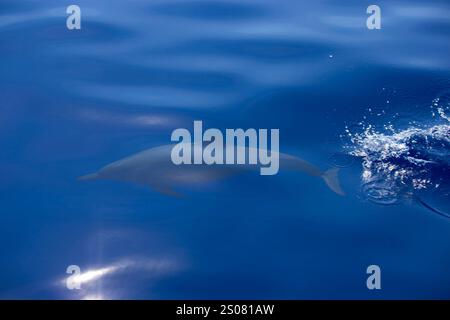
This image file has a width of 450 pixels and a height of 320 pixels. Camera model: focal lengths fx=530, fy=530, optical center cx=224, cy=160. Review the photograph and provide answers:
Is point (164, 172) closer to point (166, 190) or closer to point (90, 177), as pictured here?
point (166, 190)

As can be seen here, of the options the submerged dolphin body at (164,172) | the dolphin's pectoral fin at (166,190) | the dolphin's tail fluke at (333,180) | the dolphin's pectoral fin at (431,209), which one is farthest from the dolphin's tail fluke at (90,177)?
the dolphin's pectoral fin at (431,209)

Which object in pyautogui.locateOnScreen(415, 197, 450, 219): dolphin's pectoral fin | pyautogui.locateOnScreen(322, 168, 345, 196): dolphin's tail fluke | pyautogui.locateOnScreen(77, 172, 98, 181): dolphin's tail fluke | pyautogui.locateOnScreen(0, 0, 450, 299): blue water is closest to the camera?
pyautogui.locateOnScreen(0, 0, 450, 299): blue water

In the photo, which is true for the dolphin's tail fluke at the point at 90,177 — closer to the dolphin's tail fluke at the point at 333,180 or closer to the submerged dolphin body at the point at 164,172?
the submerged dolphin body at the point at 164,172

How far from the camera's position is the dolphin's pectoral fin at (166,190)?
5789mm

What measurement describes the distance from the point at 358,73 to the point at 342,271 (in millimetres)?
3738

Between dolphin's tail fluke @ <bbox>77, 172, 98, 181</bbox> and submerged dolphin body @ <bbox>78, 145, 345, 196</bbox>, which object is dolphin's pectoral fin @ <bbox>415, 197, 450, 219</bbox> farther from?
dolphin's tail fluke @ <bbox>77, 172, 98, 181</bbox>

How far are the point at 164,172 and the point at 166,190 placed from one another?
204mm

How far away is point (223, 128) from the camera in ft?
22.1

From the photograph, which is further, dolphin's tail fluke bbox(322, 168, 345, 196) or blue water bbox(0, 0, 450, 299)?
dolphin's tail fluke bbox(322, 168, 345, 196)

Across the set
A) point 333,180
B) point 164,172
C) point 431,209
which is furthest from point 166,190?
point 431,209

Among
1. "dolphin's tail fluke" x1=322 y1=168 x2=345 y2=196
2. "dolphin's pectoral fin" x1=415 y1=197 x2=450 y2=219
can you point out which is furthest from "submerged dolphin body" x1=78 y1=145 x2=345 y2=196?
"dolphin's pectoral fin" x1=415 y1=197 x2=450 y2=219

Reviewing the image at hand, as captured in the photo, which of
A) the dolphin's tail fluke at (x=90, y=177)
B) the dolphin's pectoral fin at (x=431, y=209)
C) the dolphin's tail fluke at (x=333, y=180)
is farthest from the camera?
the dolphin's tail fluke at (x=90, y=177)

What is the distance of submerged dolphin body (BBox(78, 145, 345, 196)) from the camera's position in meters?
5.87
